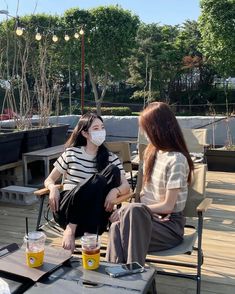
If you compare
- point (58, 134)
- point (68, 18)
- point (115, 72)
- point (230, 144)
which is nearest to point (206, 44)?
point (115, 72)

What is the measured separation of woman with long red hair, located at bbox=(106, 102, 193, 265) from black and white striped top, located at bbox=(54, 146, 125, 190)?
0.35 meters

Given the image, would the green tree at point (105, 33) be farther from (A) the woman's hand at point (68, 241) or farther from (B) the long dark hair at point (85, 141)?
(A) the woman's hand at point (68, 241)

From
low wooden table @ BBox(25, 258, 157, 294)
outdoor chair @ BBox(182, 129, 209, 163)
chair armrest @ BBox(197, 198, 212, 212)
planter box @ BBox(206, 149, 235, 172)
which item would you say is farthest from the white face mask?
planter box @ BBox(206, 149, 235, 172)

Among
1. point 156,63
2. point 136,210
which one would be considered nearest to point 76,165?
point 136,210

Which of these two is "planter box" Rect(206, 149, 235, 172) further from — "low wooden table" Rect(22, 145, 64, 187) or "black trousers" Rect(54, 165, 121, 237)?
"black trousers" Rect(54, 165, 121, 237)

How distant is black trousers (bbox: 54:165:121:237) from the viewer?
2193 millimetres

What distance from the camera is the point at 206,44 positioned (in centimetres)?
1487

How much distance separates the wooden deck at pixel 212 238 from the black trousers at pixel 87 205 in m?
0.58

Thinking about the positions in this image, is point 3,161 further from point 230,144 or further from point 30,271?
point 230,144

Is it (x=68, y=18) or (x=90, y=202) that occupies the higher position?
(x=68, y=18)

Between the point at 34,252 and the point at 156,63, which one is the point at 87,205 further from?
the point at 156,63

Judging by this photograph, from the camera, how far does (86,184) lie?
7.20 feet

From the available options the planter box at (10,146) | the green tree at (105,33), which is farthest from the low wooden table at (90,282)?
the green tree at (105,33)

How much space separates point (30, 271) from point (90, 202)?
2.36 ft
